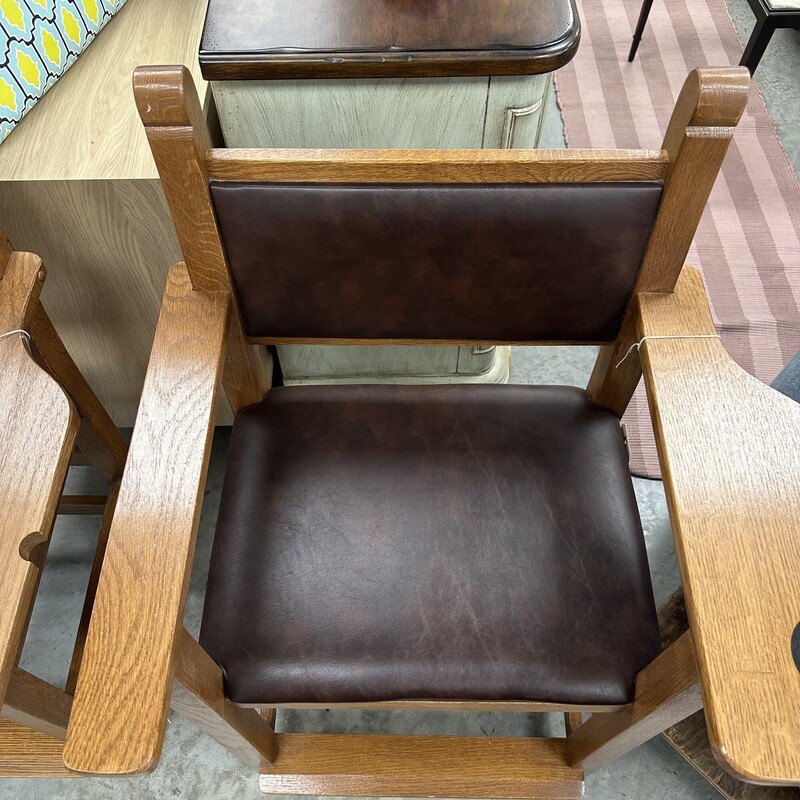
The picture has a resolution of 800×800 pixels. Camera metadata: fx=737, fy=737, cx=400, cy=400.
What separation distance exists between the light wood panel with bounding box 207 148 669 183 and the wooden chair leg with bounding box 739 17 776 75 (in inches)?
54.2

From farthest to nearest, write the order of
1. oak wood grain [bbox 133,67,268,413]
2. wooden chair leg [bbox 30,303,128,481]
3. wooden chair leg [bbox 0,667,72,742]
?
wooden chair leg [bbox 30,303,128,481] < wooden chair leg [bbox 0,667,72,742] < oak wood grain [bbox 133,67,268,413]

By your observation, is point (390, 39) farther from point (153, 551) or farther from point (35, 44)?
point (153, 551)

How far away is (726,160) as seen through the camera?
6.78 ft

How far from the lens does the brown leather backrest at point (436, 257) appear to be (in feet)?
2.72

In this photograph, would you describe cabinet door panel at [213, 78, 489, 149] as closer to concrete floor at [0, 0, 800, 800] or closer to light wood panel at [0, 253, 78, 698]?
light wood panel at [0, 253, 78, 698]

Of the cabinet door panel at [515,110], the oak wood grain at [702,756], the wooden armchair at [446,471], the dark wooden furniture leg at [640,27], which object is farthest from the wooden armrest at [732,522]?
the dark wooden furniture leg at [640,27]

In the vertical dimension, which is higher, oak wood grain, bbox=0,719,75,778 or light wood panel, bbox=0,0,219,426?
light wood panel, bbox=0,0,219,426

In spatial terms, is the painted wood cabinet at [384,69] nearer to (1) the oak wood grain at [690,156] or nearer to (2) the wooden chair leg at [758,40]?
(1) the oak wood grain at [690,156]

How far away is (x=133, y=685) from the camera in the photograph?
68cm

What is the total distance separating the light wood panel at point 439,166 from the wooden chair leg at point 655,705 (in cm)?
49

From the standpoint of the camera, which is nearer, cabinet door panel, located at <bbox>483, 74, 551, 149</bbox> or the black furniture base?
cabinet door panel, located at <bbox>483, 74, 551, 149</bbox>

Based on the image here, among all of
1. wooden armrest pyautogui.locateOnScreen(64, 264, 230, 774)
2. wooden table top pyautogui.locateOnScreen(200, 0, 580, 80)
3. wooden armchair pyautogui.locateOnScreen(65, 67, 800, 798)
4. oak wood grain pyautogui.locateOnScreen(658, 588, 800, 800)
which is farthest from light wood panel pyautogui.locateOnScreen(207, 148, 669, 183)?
oak wood grain pyautogui.locateOnScreen(658, 588, 800, 800)

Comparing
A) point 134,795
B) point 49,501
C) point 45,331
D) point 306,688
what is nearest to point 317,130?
point 45,331

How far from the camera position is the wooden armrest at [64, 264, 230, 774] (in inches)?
25.9
